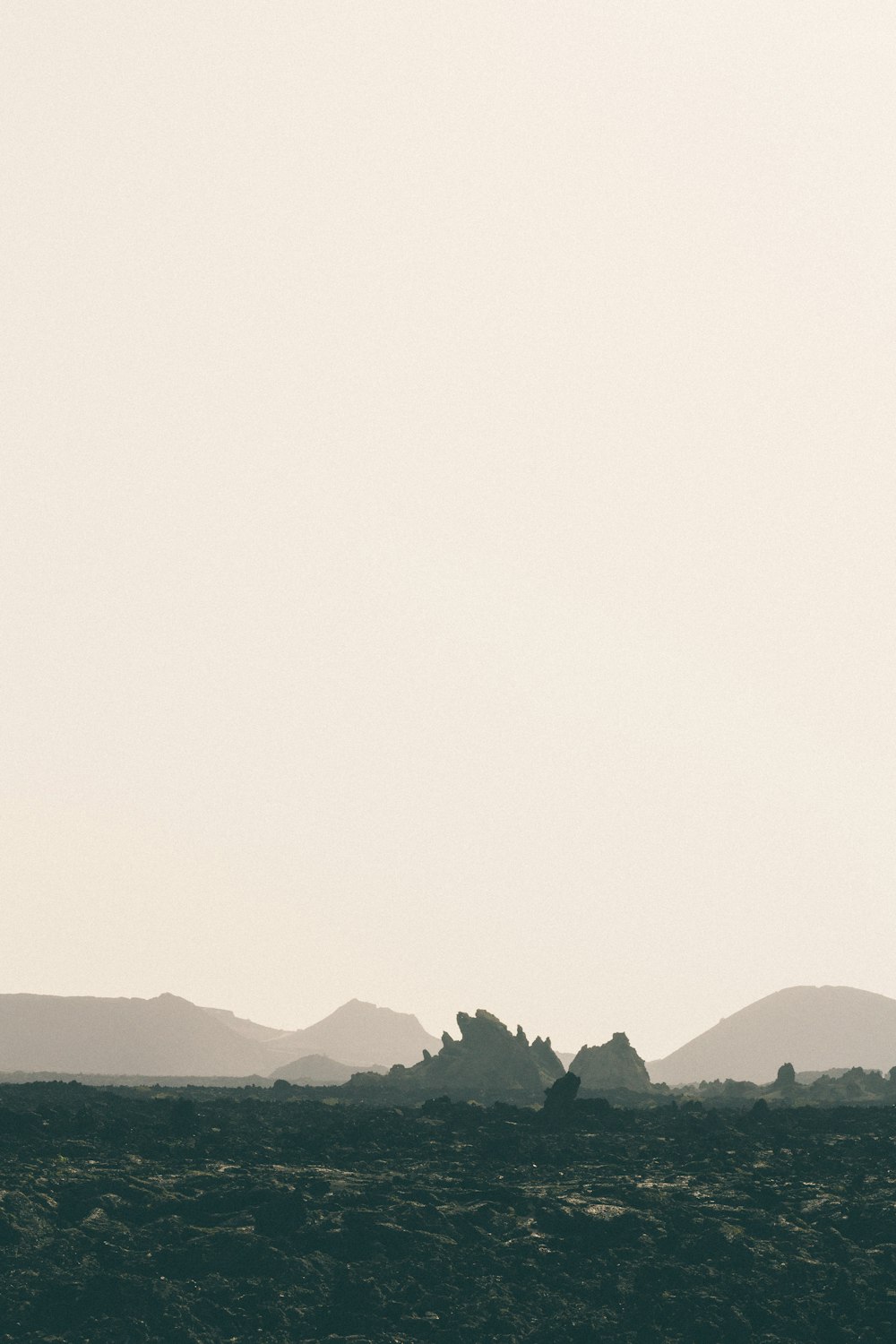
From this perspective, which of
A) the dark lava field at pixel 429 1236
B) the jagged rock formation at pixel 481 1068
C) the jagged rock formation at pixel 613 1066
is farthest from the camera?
the jagged rock formation at pixel 613 1066

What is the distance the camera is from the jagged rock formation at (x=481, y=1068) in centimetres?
10969

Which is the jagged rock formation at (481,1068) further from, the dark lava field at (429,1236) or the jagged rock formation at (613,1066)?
the dark lava field at (429,1236)

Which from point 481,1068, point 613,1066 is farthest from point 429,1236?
point 613,1066

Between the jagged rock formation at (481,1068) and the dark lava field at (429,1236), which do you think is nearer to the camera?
the dark lava field at (429,1236)

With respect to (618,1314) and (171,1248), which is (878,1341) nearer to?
(618,1314)

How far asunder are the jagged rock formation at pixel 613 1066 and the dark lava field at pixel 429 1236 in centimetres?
7352

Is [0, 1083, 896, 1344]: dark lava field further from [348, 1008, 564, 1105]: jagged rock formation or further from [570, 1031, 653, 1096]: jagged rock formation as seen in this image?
[570, 1031, 653, 1096]: jagged rock formation

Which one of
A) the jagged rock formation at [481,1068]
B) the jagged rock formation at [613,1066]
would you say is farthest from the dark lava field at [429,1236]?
the jagged rock formation at [613,1066]

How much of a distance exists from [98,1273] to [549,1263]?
1021 cm

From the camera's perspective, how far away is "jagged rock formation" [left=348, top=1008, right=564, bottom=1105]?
110 metres

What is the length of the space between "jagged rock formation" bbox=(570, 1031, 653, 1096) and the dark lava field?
241 ft

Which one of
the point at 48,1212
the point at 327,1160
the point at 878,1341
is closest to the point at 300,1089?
the point at 327,1160

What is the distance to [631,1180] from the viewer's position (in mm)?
39000

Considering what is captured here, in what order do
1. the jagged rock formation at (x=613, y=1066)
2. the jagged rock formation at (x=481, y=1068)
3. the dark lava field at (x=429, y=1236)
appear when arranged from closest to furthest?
the dark lava field at (x=429, y=1236) → the jagged rock formation at (x=481, y=1068) → the jagged rock formation at (x=613, y=1066)
